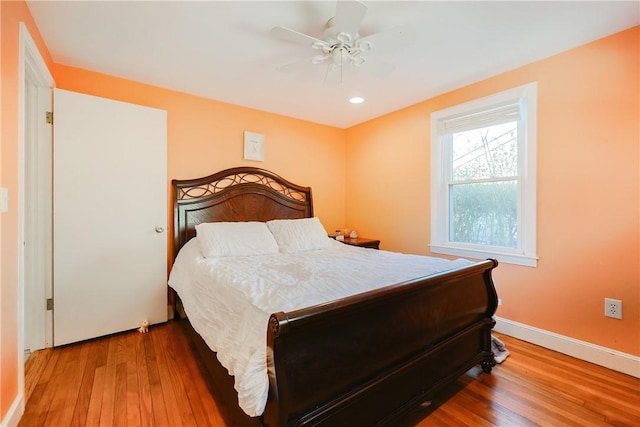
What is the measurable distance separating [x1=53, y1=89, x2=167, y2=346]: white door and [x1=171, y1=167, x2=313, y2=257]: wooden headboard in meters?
0.19

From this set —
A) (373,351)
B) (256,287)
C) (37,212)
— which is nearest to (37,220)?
(37,212)

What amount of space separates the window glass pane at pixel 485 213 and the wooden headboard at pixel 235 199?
1.78 m

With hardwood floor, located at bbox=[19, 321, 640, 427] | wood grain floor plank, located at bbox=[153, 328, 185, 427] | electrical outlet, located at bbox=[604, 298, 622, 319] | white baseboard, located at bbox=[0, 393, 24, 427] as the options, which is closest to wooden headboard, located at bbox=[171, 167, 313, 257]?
wood grain floor plank, located at bbox=[153, 328, 185, 427]

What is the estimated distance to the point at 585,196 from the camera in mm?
2189

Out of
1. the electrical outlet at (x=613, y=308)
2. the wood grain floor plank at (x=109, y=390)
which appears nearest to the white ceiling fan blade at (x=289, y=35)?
the wood grain floor plank at (x=109, y=390)

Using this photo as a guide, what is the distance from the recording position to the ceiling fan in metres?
1.58

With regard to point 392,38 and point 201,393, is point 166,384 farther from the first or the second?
point 392,38

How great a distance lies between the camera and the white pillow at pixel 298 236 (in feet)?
9.83

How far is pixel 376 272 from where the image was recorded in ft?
6.24

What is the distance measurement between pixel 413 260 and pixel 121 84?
10.1ft

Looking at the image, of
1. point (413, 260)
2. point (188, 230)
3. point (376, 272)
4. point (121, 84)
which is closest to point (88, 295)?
point (188, 230)

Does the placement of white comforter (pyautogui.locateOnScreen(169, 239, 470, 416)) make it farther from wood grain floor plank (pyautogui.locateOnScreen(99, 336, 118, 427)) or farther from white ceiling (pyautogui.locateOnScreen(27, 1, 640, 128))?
white ceiling (pyautogui.locateOnScreen(27, 1, 640, 128))

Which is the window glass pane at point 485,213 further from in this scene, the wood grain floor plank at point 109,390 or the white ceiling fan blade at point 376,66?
the wood grain floor plank at point 109,390

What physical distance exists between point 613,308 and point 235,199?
11.1 ft
